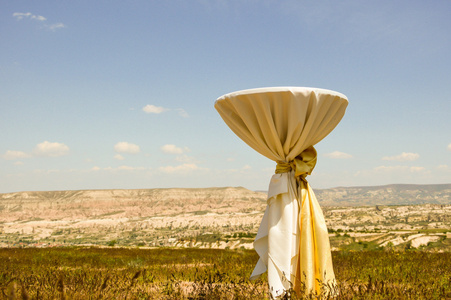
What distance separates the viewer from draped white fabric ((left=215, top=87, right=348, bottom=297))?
187 inches

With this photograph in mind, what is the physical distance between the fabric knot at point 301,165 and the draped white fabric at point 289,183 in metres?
0.06

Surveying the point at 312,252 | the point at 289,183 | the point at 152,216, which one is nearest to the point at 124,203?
the point at 152,216

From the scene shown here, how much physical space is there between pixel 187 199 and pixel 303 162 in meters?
102

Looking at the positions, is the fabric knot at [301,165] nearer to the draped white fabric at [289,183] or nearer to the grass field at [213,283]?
the draped white fabric at [289,183]

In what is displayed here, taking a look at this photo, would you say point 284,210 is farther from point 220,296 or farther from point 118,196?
point 118,196

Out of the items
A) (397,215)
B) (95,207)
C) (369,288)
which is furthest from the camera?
(95,207)

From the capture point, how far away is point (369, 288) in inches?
169

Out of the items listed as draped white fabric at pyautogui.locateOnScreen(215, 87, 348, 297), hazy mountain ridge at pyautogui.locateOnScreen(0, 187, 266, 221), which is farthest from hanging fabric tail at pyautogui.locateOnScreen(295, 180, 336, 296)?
hazy mountain ridge at pyautogui.locateOnScreen(0, 187, 266, 221)

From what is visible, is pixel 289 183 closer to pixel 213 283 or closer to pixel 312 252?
pixel 312 252

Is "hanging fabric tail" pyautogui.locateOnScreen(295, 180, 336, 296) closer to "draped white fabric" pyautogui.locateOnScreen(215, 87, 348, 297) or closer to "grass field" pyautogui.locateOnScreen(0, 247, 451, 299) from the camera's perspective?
"draped white fabric" pyautogui.locateOnScreen(215, 87, 348, 297)

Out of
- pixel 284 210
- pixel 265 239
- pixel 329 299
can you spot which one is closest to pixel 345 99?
pixel 284 210

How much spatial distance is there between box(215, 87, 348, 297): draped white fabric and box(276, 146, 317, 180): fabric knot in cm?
6

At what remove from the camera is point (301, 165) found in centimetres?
503

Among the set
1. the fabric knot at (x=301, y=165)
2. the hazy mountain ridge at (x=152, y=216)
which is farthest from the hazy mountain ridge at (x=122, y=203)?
the fabric knot at (x=301, y=165)
